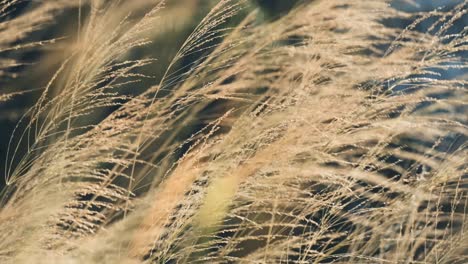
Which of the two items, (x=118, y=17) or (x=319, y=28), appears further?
(x=118, y=17)

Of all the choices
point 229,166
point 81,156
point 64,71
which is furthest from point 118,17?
point 229,166

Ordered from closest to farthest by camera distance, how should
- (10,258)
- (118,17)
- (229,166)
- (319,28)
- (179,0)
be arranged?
(10,258), (229,166), (319,28), (118,17), (179,0)

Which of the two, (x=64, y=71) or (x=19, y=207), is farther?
(x=64, y=71)

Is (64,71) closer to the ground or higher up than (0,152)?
higher up

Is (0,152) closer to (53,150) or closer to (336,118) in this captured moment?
(53,150)

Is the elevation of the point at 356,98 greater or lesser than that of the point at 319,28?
lesser

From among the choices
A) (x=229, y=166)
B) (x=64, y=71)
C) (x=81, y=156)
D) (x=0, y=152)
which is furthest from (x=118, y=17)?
(x=229, y=166)

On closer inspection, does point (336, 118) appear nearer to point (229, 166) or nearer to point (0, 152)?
point (229, 166)

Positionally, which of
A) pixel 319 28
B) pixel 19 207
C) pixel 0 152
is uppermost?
pixel 319 28

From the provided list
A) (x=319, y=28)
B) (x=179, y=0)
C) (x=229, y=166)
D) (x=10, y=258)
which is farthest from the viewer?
(x=179, y=0)
